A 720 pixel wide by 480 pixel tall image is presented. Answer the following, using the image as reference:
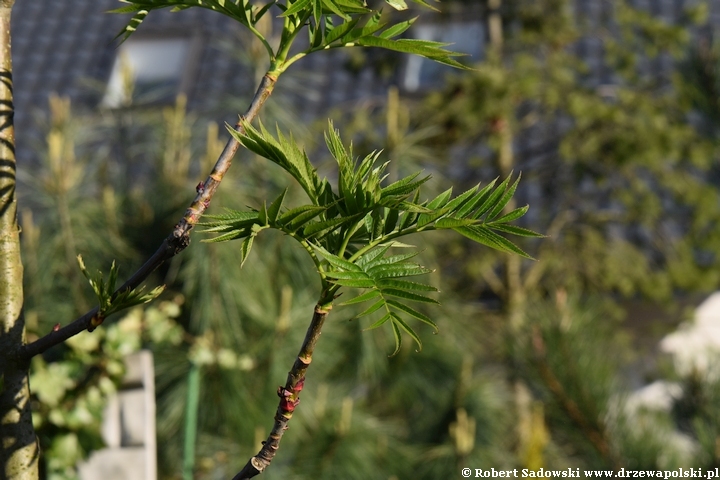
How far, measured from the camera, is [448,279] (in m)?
5.11

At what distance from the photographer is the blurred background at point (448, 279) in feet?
8.66

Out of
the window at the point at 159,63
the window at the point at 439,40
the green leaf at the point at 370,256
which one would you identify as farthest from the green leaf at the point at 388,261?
the window at the point at 159,63

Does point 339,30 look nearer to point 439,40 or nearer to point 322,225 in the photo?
point 322,225

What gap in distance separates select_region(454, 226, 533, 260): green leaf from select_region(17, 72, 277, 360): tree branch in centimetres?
18

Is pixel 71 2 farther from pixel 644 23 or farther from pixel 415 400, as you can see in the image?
pixel 415 400

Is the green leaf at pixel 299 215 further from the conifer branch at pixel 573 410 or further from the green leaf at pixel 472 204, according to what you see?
the conifer branch at pixel 573 410

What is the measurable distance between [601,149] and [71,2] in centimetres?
543

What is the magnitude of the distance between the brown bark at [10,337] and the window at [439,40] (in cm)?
451

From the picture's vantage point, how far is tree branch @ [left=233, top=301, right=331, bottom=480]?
73cm

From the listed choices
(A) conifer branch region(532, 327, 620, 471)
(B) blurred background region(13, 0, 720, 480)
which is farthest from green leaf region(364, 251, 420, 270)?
(A) conifer branch region(532, 327, 620, 471)

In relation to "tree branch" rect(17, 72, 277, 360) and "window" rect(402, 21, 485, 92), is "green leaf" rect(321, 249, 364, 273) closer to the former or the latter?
"tree branch" rect(17, 72, 277, 360)

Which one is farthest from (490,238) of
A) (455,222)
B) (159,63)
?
(159,63)

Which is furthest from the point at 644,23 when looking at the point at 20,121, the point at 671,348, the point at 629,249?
the point at 20,121

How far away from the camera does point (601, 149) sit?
16.4 feet
